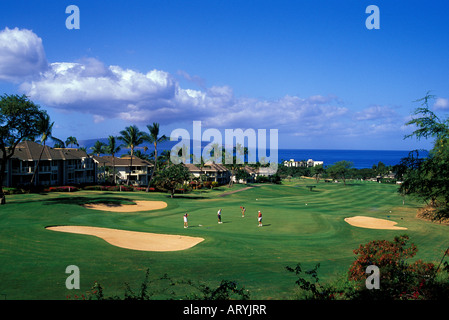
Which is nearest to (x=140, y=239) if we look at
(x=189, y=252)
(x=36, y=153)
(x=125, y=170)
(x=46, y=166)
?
(x=189, y=252)

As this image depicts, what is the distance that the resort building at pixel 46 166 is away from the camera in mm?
68812

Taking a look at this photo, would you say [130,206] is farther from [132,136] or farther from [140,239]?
[132,136]

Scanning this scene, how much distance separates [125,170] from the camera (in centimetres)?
10412

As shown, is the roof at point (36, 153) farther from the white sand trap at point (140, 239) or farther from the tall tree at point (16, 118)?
the white sand trap at point (140, 239)

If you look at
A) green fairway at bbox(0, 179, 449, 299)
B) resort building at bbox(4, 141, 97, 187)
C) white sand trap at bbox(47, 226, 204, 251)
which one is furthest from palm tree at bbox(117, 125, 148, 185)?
white sand trap at bbox(47, 226, 204, 251)

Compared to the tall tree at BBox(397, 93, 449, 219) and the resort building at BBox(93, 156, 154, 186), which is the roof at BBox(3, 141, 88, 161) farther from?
the tall tree at BBox(397, 93, 449, 219)

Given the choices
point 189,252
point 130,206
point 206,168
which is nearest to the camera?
point 189,252

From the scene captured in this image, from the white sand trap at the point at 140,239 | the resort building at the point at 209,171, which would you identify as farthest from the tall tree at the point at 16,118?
the resort building at the point at 209,171

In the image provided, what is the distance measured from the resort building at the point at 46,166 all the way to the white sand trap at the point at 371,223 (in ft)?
193

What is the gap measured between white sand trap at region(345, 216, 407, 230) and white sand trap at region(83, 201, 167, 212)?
28.5 metres

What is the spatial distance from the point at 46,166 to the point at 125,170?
2955 cm
